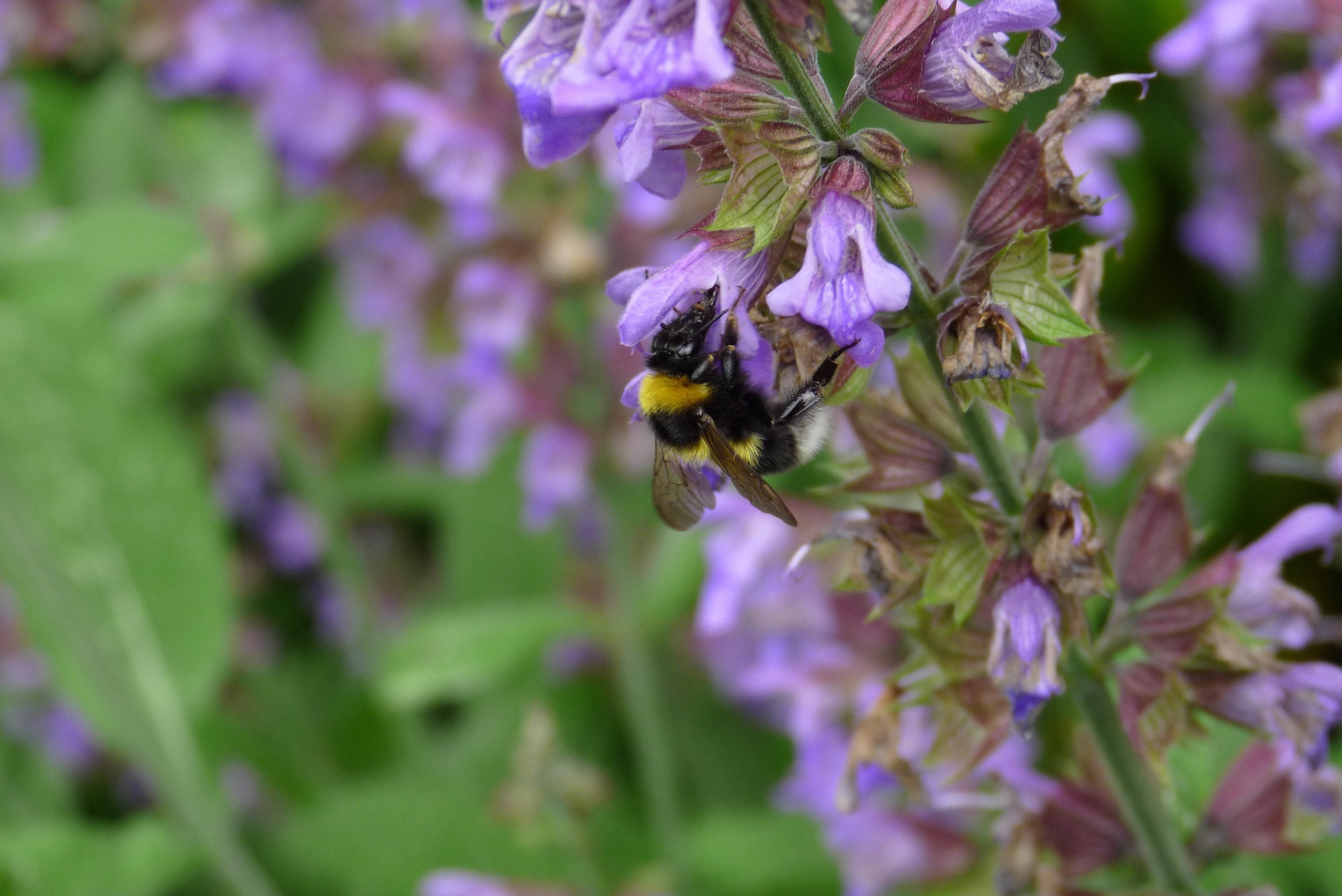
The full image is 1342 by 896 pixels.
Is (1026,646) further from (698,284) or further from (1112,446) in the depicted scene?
(1112,446)

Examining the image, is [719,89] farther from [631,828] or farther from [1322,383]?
[1322,383]

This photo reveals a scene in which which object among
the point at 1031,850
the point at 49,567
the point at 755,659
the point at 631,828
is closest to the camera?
the point at 1031,850

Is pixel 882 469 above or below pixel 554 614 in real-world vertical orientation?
above

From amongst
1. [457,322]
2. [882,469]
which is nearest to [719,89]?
[882,469]

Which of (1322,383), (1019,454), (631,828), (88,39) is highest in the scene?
(88,39)

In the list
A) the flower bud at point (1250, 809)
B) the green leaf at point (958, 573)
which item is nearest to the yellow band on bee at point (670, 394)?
the green leaf at point (958, 573)

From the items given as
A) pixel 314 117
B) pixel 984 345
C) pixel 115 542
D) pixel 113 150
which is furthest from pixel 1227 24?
pixel 113 150
